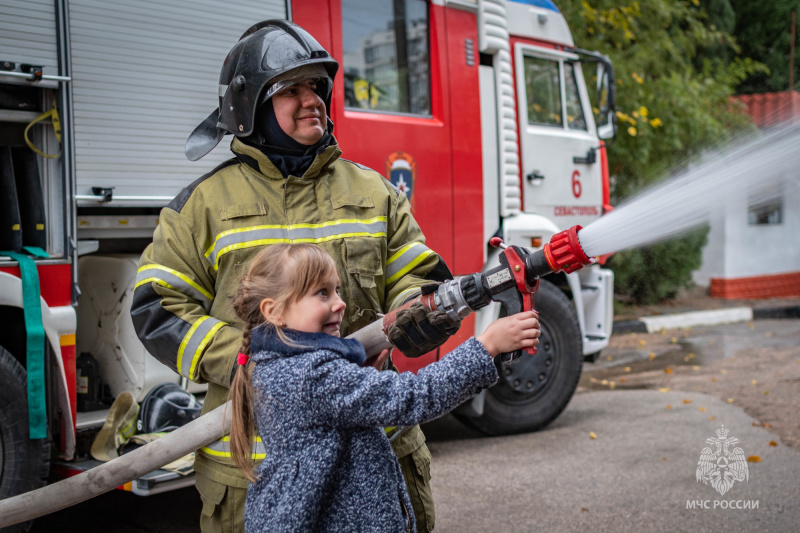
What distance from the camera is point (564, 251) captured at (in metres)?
2.11

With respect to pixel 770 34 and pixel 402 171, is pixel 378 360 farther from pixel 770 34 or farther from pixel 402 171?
pixel 770 34

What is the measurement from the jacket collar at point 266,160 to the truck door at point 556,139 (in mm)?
3677

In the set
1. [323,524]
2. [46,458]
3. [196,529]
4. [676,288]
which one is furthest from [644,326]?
[323,524]

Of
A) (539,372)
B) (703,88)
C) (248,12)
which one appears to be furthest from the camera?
(703,88)

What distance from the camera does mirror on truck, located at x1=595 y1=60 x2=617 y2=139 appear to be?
6.16 meters

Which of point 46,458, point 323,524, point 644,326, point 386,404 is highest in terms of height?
point 386,404

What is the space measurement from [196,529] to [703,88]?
1164 centimetres

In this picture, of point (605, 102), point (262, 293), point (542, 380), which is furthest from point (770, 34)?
point (262, 293)

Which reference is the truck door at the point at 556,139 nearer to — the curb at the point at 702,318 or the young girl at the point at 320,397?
the young girl at the point at 320,397

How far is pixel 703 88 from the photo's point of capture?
13172mm

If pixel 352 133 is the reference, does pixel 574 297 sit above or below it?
below

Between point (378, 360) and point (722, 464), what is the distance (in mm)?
3883

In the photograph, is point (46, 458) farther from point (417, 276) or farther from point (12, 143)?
point (417, 276)

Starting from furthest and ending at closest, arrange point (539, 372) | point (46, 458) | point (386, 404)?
point (539, 372)
point (46, 458)
point (386, 404)
